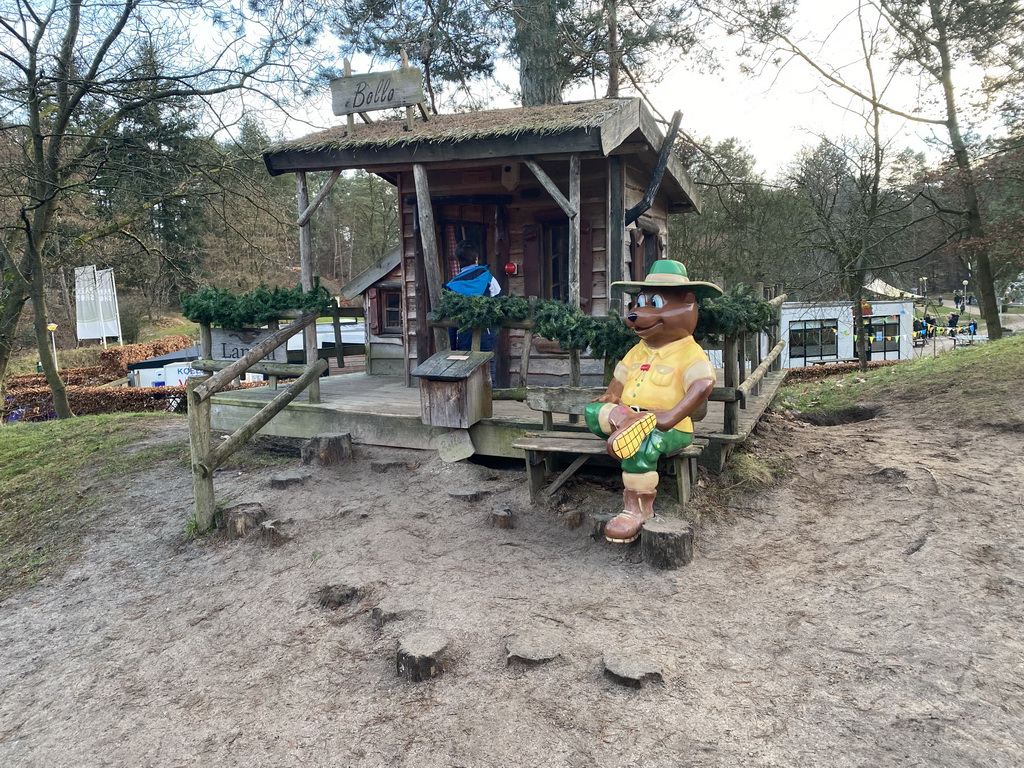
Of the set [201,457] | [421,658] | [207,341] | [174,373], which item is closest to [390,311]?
[207,341]

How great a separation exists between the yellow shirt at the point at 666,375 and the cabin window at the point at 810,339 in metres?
19.0

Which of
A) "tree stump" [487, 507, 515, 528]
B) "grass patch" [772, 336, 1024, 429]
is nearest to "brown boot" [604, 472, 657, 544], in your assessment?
"tree stump" [487, 507, 515, 528]

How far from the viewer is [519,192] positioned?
8508 mm

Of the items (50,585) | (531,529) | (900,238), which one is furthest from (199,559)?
(900,238)

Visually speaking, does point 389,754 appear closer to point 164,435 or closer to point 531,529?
point 531,529

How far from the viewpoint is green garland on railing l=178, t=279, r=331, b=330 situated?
7.11m

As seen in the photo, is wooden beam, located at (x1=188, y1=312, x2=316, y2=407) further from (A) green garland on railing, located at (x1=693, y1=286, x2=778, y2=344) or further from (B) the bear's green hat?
(A) green garland on railing, located at (x1=693, y1=286, x2=778, y2=344)

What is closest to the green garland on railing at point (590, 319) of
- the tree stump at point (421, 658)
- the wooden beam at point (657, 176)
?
the wooden beam at point (657, 176)

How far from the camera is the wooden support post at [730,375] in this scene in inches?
203

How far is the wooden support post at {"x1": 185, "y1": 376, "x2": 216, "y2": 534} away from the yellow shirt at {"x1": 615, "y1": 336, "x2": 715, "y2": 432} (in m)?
3.56

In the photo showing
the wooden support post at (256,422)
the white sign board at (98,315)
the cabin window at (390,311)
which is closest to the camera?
the wooden support post at (256,422)

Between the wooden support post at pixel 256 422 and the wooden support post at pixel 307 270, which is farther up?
the wooden support post at pixel 307 270

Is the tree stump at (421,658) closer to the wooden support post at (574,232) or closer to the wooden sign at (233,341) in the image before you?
the wooden support post at (574,232)

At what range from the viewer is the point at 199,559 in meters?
5.27
